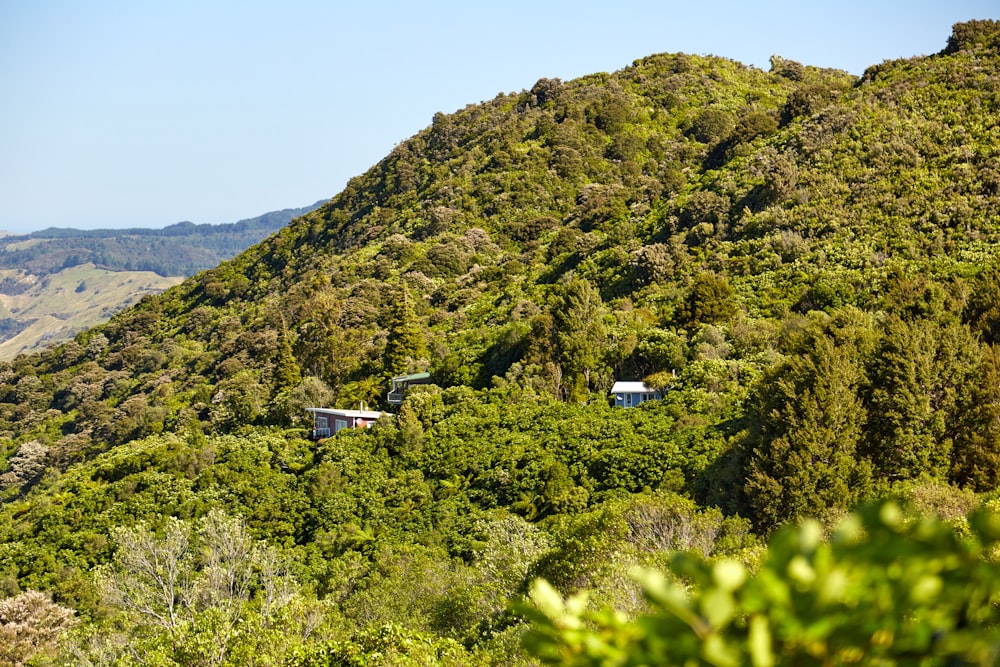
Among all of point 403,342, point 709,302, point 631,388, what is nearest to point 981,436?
point 631,388

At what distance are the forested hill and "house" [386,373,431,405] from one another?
3.90ft

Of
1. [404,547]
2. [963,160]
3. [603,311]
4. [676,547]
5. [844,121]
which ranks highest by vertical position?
[844,121]

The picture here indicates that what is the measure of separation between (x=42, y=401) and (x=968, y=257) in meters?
71.6

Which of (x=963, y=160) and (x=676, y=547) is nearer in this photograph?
(x=676, y=547)

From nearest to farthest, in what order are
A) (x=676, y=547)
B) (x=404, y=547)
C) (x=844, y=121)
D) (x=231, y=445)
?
(x=676, y=547)
(x=404, y=547)
(x=231, y=445)
(x=844, y=121)

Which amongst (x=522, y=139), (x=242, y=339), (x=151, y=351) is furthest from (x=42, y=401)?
(x=522, y=139)

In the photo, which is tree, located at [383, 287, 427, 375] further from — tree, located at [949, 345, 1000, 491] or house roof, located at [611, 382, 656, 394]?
tree, located at [949, 345, 1000, 491]

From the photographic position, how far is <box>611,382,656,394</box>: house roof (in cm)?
3422

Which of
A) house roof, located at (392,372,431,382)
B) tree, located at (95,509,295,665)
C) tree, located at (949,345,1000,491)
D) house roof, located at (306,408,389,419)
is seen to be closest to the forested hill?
tree, located at (949,345,1000,491)

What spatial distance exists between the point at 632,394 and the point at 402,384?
14.3 meters

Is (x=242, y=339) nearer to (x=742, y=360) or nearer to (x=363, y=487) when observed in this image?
(x=363, y=487)

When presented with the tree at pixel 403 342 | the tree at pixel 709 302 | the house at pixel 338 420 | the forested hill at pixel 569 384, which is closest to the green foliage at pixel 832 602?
the forested hill at pixel 569 384

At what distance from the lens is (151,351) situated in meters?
73.2

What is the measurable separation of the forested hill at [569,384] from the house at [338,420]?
73.6 inches
